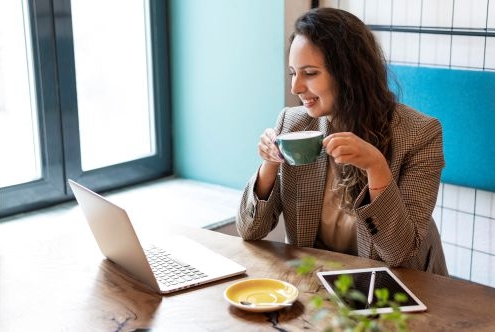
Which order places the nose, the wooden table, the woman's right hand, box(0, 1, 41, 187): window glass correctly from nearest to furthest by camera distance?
the wooden table < the woman's right hand < the nose < box(0, 1, 41, 187): window glass

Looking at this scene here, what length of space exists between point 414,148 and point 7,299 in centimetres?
Answer: 102

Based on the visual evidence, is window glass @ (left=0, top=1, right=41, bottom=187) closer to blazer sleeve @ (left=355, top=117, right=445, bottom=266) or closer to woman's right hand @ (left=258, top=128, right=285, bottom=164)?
woman's right hand @ (left=258, top=128, right=285, bottom=164)

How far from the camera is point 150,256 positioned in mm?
1771

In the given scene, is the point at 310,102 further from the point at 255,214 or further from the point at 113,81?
the point at 113,81

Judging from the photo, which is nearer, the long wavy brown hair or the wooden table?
the wooden table

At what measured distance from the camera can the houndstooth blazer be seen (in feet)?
5.65

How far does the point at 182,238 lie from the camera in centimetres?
189

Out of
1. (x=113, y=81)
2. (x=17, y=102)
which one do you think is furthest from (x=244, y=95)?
(x=17, y=102)

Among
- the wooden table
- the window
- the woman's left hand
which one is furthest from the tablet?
the window

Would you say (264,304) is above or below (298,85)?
below

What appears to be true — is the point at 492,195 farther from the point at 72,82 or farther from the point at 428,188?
the point at 72,82

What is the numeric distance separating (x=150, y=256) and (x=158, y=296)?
0.22 meters

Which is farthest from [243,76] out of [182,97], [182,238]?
[182,238]

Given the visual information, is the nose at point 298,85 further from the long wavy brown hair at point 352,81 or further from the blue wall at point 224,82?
the blue wall at point 224,82
